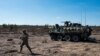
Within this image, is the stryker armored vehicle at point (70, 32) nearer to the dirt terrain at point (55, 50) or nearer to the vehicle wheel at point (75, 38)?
the vehicle wheel at point (75, 38)

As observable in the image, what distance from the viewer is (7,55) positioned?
46.2 feet

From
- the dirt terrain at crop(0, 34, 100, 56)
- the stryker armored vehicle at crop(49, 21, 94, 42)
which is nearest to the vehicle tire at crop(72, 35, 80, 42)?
the stryker armored vehicle at crop(49, 21, 94, 42)

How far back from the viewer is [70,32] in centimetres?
2583

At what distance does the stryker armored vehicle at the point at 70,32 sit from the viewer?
83.1 feet

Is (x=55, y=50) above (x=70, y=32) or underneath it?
underneath

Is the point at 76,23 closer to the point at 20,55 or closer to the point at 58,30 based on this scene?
the point at 58,30

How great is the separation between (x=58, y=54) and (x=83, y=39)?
480 inches

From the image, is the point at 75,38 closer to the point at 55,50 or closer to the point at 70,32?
the point at 70,32

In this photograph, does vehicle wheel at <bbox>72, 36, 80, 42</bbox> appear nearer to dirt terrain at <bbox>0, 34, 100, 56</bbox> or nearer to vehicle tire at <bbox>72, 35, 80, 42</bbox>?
vehicle tire at <bbox>72, 35, 80, 42</bbox>

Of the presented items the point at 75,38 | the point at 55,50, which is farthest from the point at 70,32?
the point at 55,50

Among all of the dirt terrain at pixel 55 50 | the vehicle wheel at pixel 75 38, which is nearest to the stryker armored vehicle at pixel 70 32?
the vehicle wheel at pixel 75 38

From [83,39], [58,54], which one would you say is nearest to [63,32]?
[83,39]

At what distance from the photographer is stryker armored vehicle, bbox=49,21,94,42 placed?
25.3m

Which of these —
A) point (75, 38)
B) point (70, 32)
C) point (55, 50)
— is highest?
point (70, 32)
